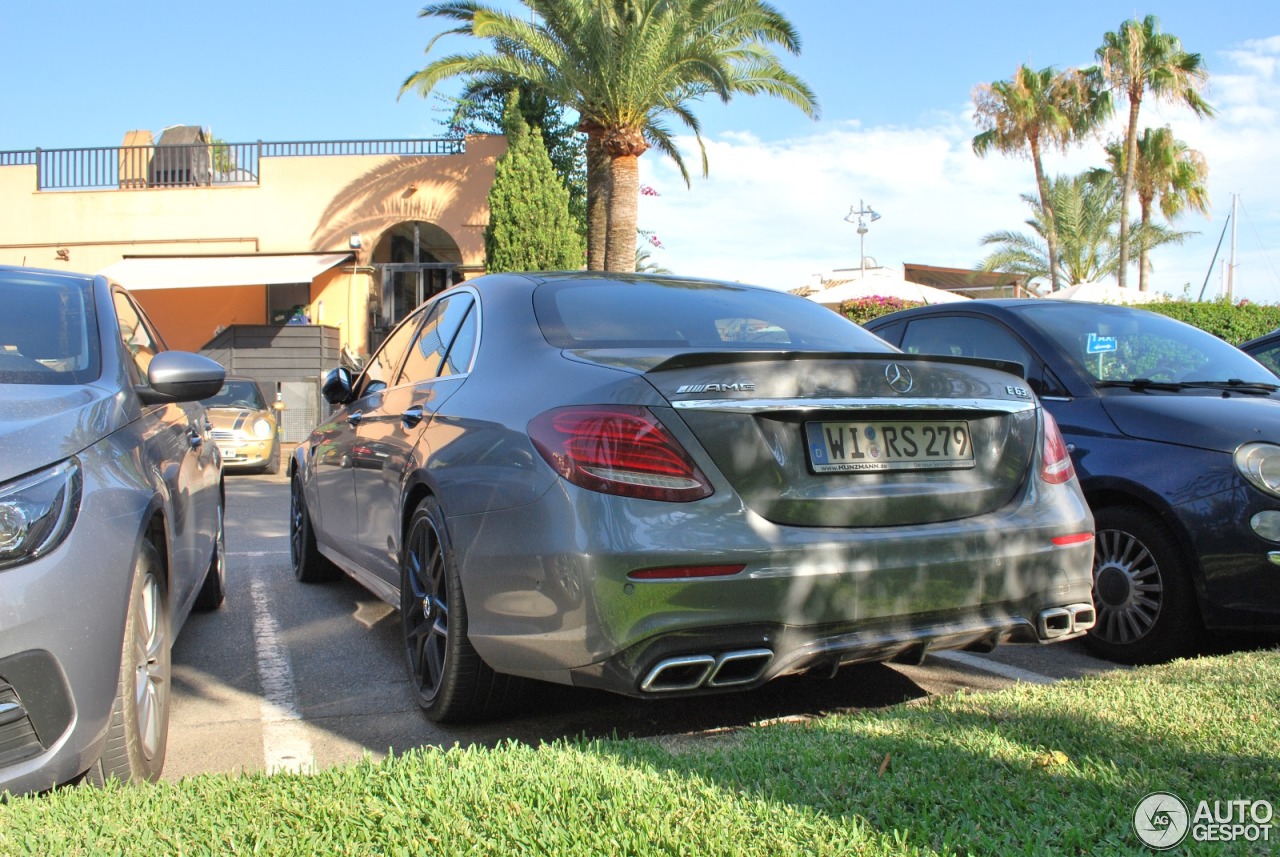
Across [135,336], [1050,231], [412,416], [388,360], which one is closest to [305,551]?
[388,360]

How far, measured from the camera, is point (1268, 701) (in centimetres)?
314

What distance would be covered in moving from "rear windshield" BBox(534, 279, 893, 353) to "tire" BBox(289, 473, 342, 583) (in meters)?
2.68

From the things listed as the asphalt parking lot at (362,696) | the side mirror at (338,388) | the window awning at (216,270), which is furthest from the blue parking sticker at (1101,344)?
the window awning at (216,270)

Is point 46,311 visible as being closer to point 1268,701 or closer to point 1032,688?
point 1032,688

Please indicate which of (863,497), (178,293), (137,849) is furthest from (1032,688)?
(178,293)

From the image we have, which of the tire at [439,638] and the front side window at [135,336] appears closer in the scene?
the tire at [439,638]

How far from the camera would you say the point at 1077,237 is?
3531 cm

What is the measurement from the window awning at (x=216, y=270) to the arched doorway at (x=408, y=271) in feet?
4.57

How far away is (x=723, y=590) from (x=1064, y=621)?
1178 mm

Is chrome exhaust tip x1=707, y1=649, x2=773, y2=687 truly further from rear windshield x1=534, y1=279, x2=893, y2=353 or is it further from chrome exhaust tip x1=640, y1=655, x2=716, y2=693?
rear windshield x1=534, y1=279, x2=893, y2=353

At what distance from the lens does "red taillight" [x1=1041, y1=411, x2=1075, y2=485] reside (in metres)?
3.28

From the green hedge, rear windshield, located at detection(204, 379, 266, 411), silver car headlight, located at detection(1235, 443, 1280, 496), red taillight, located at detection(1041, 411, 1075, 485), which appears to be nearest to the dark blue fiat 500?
silver car headlight, located at detection(1235, 443, 1280, 496)

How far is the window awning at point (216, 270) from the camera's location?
2134 centimetres

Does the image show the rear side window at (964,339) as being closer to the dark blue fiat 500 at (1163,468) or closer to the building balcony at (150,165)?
the dark blue fiat 500 at (1163,468)
